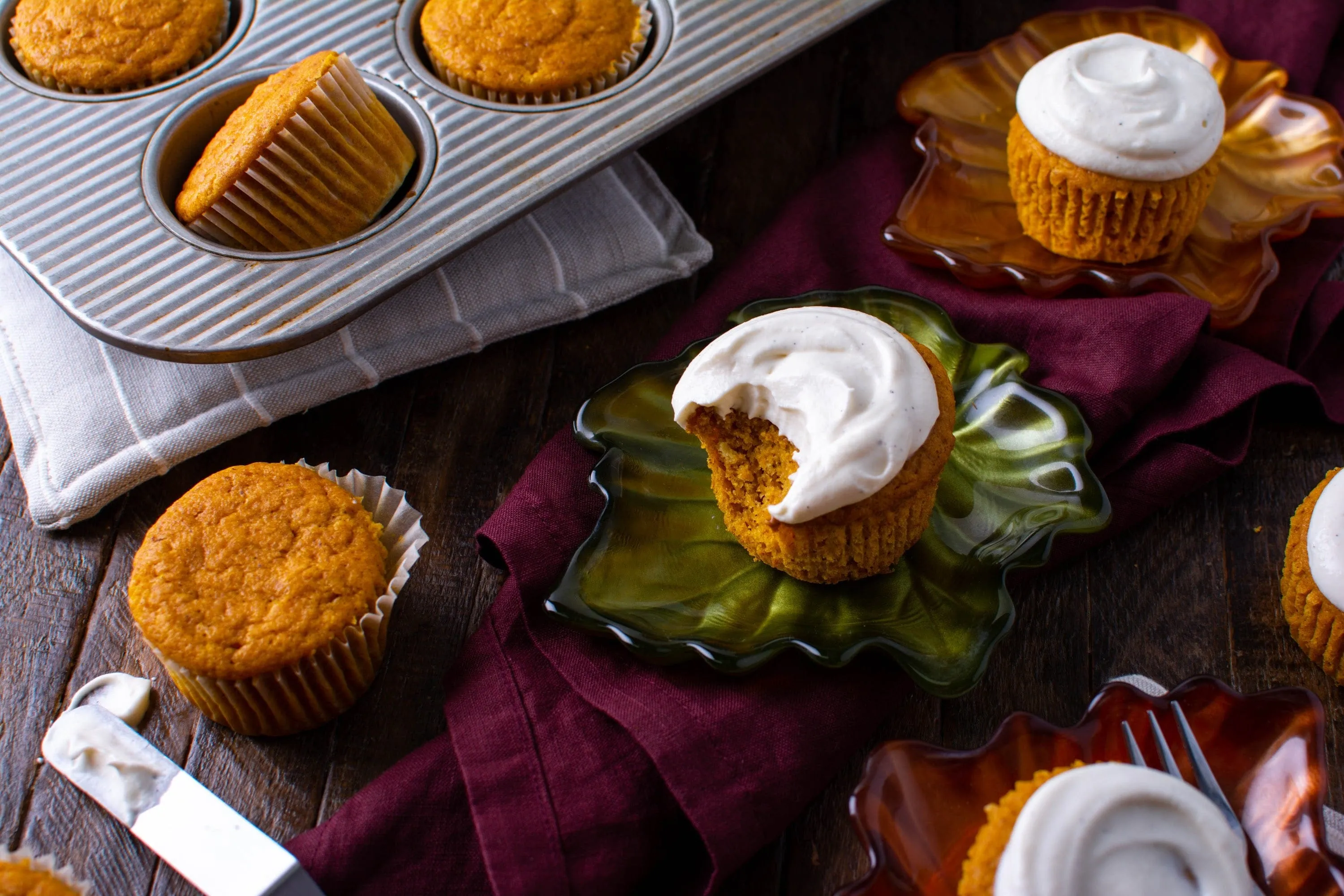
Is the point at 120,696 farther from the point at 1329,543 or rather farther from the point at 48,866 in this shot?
the point at 1329,543

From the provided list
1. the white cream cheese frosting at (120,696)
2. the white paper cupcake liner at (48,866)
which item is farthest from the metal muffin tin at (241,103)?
the white paper cupcake liner at (48,866)

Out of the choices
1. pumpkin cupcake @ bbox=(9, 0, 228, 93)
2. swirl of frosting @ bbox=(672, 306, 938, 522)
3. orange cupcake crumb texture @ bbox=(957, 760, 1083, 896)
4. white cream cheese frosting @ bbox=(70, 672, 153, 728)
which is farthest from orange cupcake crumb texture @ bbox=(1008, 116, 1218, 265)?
white cream cheese frosting @ bbox=(70, 672, 153, 728)

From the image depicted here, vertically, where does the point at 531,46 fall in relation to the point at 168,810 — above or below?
above

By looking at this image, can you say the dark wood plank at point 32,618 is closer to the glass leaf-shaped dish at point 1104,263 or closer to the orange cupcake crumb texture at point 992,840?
the orange cupcake crumb texture at point 992,840

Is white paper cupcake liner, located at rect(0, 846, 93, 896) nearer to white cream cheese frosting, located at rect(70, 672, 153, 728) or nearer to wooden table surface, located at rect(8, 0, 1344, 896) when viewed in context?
wooden table surface, located at rect(8, 0, 1344, 896)

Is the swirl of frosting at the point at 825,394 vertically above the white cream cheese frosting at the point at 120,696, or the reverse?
the swirl of frosting at the point at 825,394

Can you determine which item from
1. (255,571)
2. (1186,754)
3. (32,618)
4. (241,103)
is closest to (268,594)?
(255,571)
